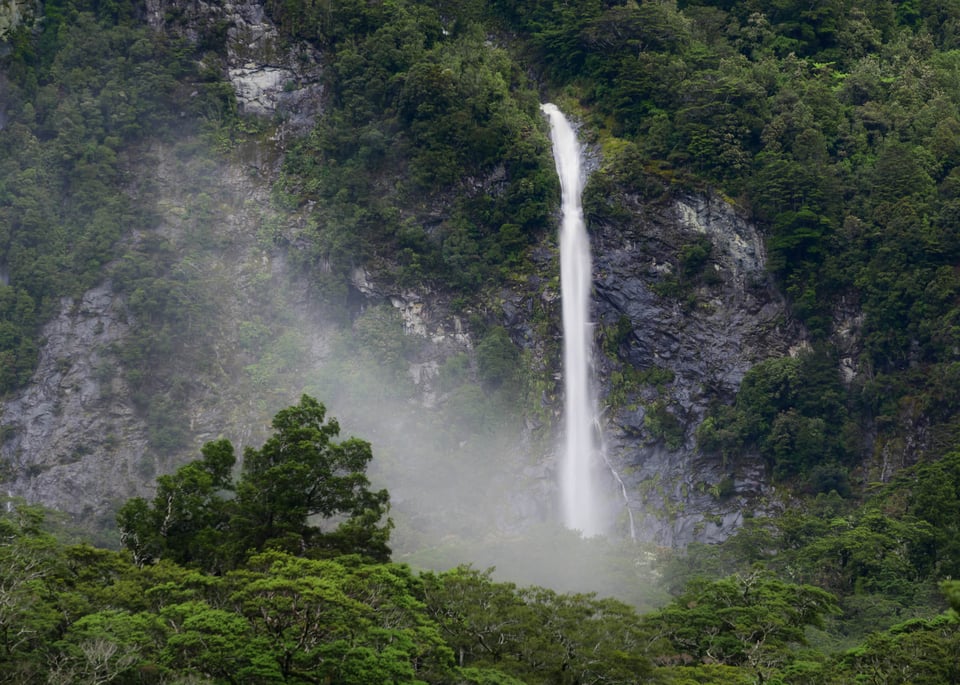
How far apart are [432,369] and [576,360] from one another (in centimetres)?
615

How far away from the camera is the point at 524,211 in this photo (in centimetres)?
5578

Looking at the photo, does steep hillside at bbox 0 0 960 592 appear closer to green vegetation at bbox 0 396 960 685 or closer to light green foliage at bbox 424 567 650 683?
green vegetation at bbox 0 396 960 685

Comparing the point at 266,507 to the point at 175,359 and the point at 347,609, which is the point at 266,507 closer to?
the point at 347,609

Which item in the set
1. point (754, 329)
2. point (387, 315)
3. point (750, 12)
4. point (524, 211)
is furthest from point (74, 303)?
point (750, 12)

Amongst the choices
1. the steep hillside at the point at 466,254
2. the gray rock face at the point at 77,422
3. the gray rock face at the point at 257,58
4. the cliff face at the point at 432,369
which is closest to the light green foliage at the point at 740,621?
the steep hillside at the point at 466,254

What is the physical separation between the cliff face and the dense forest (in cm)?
76

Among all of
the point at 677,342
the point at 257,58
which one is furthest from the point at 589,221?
the point at 257,58

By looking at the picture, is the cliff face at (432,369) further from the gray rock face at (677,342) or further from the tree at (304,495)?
the tree at (304,495)

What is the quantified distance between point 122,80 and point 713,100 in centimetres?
2692

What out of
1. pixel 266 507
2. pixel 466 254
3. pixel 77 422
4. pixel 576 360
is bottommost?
pixel 266 507

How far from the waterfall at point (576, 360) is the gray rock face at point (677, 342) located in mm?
643

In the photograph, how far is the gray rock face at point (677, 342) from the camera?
49938 mm

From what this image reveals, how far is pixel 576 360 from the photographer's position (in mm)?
54094

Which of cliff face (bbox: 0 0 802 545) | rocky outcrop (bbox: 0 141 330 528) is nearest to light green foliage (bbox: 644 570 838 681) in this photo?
cliff face (bbox: 0 0 802 545)
